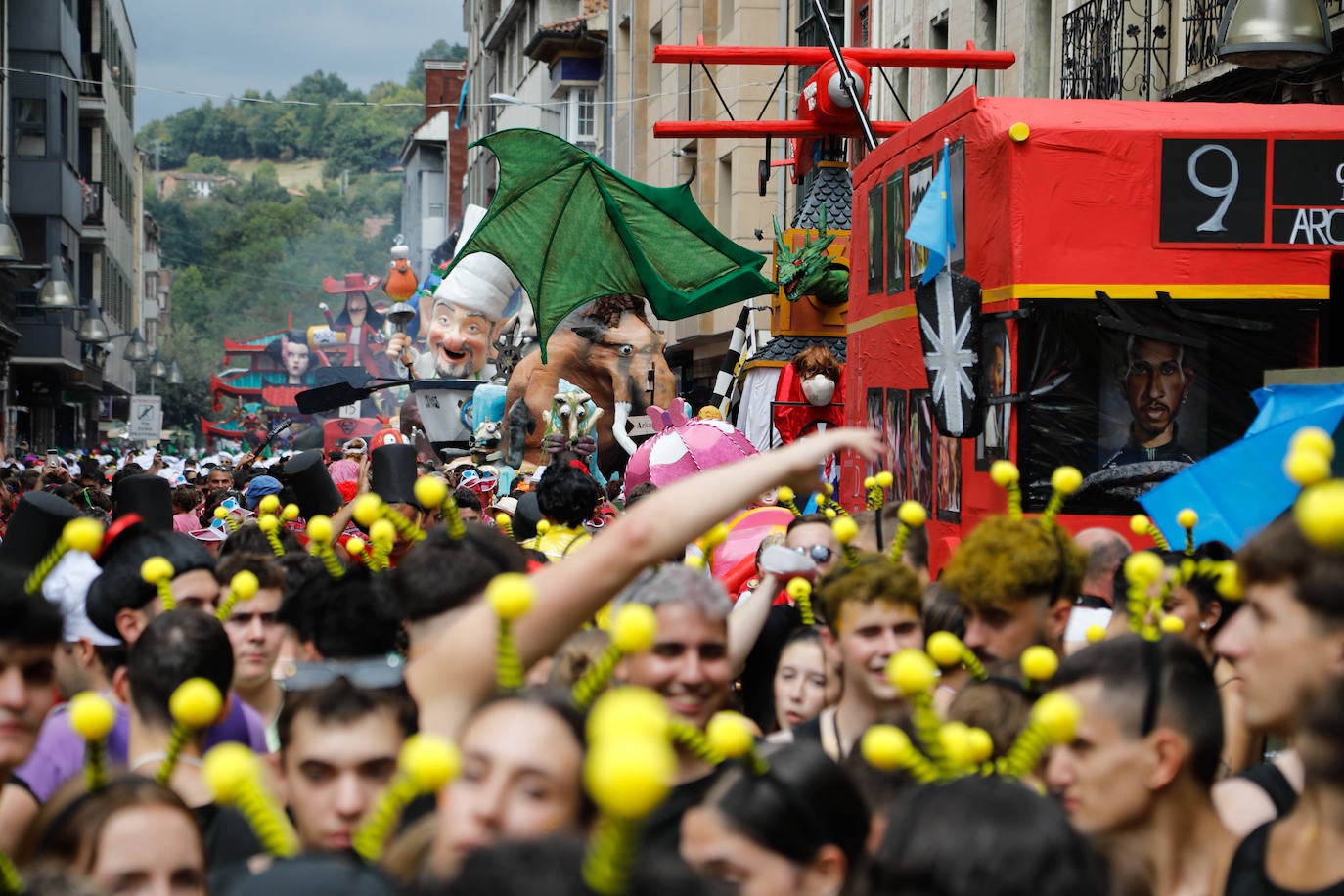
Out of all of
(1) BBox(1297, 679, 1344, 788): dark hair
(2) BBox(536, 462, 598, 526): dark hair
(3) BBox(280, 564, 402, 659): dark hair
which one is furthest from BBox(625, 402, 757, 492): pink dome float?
(1) BBox(1297, 679, 1344, 788): dark hair

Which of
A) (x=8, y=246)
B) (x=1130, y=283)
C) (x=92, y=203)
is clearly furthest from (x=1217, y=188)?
(x=92, y=203)

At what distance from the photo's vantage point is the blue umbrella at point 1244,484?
5.38 metres

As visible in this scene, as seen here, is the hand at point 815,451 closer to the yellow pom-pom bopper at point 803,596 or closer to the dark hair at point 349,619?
the dark hair at point 349,619

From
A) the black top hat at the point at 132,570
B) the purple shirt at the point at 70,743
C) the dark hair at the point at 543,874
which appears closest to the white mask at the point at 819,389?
the black top hat at the point at 132,570

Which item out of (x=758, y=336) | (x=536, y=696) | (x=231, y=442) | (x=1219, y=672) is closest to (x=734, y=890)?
(x=536, y=696)

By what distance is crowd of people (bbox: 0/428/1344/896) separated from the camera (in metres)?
2.46

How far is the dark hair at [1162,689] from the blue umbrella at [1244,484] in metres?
2.06

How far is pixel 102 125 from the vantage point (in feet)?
163

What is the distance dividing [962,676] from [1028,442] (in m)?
4.52

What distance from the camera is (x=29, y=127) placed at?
3809cm

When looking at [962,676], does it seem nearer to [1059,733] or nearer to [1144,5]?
[1059,733]

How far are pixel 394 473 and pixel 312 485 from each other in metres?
0.41

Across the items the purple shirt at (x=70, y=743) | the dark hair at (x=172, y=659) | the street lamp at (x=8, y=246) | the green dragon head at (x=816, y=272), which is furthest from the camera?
the street lamp at (x=8, y=246)

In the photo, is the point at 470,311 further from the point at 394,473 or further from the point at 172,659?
the point at 172,659
